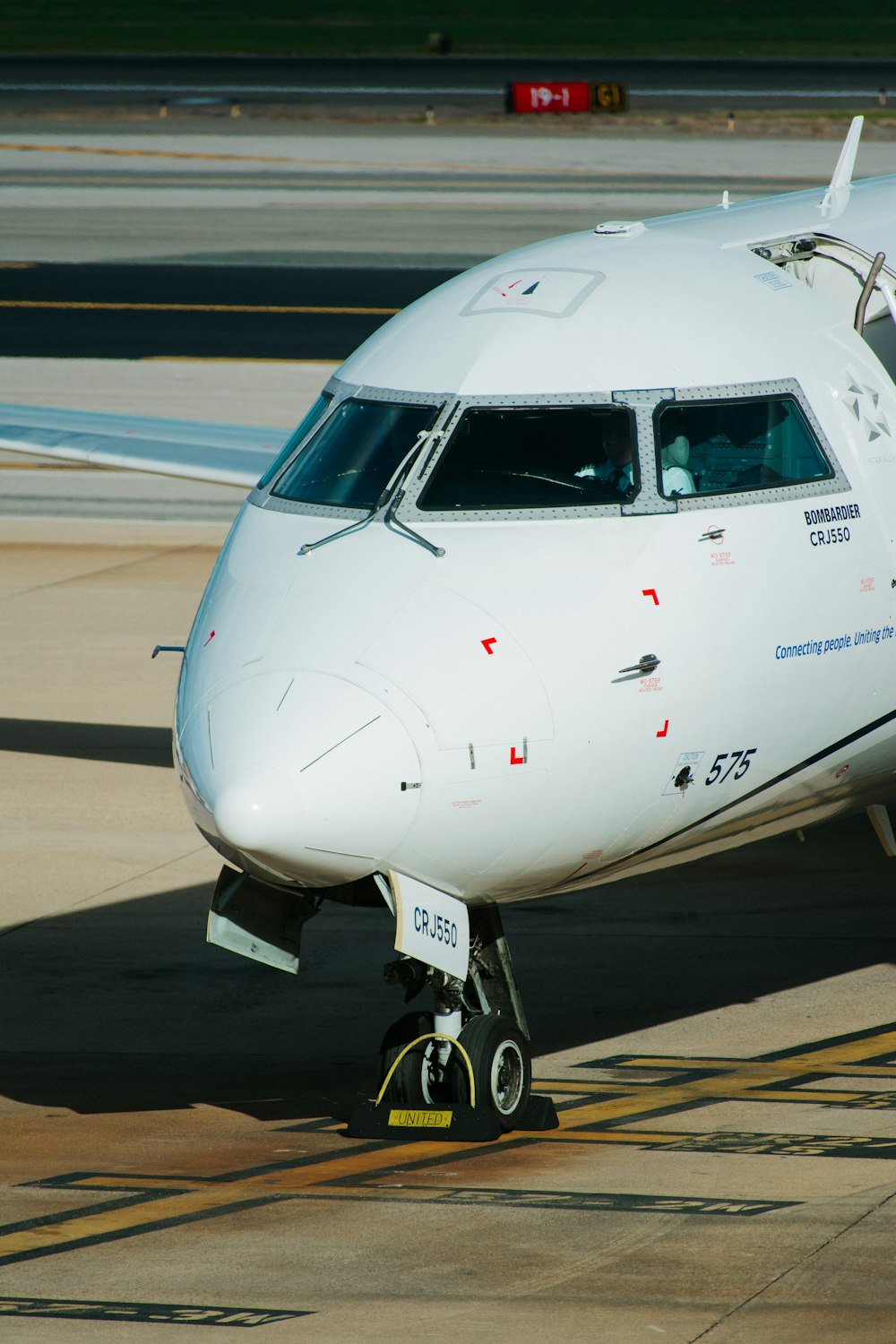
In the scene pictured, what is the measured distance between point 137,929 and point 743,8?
13333 cm

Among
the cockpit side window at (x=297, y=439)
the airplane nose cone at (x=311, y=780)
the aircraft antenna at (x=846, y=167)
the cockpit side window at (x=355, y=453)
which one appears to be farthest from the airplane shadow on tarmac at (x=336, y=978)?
the aircraft antenna at (x=846, y=167)

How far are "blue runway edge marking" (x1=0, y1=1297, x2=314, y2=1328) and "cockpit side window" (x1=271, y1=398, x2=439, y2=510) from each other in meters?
4.11

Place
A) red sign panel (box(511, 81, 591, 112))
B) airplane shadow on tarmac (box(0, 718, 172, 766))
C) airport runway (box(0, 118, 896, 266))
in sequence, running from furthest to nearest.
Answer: red sign panel (box(511, 81, 591, 112)) → airport runway (box(0, 118, 896, 266)) → airplane shadow on tarmac (box(0, 718, 172, 766))

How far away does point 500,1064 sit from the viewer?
11.2 m

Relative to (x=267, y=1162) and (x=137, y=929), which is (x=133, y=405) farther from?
(x=267, y=1162)

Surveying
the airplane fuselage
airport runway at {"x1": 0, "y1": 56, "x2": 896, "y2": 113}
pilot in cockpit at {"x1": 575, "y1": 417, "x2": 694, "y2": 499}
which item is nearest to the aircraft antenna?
the airplane fuselage

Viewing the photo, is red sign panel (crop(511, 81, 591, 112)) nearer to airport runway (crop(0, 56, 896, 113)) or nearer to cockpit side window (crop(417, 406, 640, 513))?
airport runway (crop(0, 56, 896, 113))

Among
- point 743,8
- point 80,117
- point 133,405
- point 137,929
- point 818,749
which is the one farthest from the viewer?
point 743,8

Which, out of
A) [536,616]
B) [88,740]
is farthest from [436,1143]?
[88,740]

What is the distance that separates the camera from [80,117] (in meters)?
85.4

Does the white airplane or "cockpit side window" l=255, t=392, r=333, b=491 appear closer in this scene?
the white airplane

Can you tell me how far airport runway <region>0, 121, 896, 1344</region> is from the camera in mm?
9227

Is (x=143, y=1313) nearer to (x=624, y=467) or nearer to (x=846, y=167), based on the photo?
(x=624, y=467)

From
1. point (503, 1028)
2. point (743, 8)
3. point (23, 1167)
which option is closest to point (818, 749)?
point (503, 1028)
